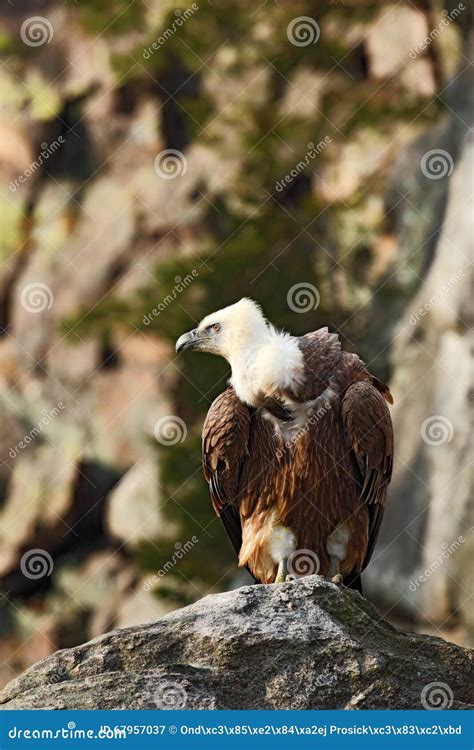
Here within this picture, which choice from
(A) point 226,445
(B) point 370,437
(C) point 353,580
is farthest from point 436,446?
(A) point 226,445

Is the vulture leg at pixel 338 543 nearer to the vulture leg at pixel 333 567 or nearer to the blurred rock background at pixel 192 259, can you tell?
the vulture leg at pixel 333 567

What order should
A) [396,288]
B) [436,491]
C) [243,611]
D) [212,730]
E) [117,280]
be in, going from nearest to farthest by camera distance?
1. [212,730]
2. [243,611]
3. [436,491]
4. [396,288]
5. [117,280]

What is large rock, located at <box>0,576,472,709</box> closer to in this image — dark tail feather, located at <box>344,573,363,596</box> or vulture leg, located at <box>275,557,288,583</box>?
vulture leg, located at <box>275,557,288,583</box>

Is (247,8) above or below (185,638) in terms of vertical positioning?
above

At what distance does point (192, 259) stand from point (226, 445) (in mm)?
6568

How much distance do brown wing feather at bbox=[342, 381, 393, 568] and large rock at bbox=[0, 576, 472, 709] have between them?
102 centimetres

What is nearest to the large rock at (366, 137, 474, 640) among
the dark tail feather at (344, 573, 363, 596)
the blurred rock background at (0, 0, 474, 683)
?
the blurred rock background at (0, 0, 474, 683)

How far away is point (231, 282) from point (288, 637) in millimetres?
7087

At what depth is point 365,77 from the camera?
13.2m

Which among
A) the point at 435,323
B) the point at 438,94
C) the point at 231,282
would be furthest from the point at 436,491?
the point at 438,94

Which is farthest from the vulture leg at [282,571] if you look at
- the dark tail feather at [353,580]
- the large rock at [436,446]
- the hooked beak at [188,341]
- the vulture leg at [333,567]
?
the large rock at [436,446]

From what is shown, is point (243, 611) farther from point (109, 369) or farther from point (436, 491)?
point (109, 369)

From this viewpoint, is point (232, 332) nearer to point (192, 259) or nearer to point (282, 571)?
point (282, 571)

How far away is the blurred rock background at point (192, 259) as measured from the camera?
1088 cm
